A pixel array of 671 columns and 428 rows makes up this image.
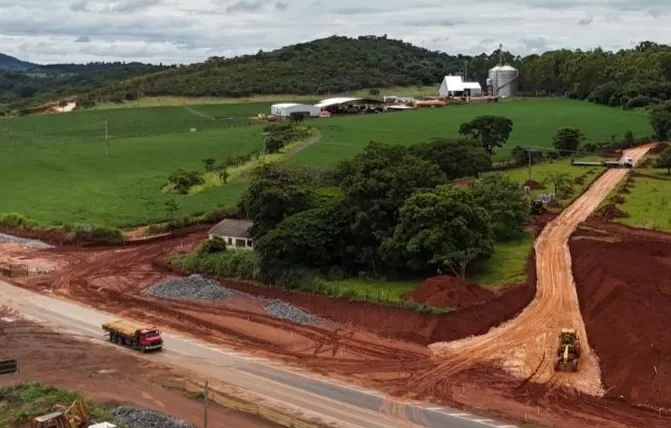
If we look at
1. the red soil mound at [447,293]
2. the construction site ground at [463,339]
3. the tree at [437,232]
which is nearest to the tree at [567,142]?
the construction site ground at [463,339]

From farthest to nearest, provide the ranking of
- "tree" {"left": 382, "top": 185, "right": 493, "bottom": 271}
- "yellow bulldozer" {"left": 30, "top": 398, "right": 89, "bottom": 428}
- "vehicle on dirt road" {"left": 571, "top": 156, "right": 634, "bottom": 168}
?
"vehicle on dirt road" {"left": 571, "top": 156, "right": 634, "bottom": 168} → "tree" {"left": 382, "top": 185, "right": 493, "bottom": 271} → "yellow bulldozer" {"left": 30, "top": 398, "right": 89, "bottom": 428}

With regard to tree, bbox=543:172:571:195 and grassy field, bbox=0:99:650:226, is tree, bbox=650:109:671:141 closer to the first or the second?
grassy field, bbox=0:99:650:226

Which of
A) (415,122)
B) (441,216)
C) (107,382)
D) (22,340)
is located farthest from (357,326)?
(415,122)

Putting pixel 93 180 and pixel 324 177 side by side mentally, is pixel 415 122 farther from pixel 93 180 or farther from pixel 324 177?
pixel 324 177

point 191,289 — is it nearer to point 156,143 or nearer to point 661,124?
point 156,143

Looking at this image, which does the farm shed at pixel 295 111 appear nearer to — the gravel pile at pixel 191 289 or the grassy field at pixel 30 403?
the gravel pile at pixel 191 289

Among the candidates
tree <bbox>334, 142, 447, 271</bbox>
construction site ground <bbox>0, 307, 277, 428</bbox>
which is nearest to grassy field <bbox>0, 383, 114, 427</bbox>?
construction site ground <bbox>0, 307, 277, 428</bbox>
